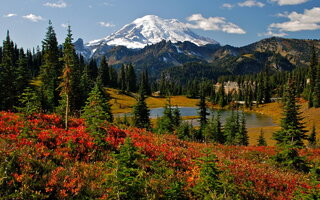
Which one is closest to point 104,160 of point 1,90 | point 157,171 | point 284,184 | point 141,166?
point 141,166

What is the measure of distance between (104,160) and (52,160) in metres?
2.13

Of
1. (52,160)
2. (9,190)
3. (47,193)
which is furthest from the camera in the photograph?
(52,160)

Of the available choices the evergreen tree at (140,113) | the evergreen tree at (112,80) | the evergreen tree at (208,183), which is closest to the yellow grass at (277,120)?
the evergreen tree at (140,113)

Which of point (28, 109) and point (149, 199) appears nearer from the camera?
point (149, 199)

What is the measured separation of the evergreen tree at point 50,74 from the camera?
39487 millimetres

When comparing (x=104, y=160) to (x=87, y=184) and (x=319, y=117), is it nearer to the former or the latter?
(x=87, y=184)

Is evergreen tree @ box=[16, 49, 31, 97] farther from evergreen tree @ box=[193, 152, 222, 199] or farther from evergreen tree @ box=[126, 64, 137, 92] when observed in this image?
evergreen tree @ box=[126, 64, 137, 92]

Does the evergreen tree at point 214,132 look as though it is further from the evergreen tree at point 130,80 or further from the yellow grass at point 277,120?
the evergreen tree at point 130,80

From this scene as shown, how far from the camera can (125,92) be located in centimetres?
13300

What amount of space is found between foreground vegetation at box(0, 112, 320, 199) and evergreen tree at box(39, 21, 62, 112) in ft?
88.6

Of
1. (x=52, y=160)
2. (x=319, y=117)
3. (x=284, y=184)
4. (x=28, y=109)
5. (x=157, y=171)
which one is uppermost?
(x=28, y=109)

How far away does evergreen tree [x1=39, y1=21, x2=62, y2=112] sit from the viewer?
3949 centimetres

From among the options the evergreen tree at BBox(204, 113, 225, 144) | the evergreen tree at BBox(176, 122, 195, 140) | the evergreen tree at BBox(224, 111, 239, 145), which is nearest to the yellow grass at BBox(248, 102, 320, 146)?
the evergreen tree at BBox(224, 111, 239, 145)

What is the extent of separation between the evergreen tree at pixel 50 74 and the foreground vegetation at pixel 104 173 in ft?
88.6
